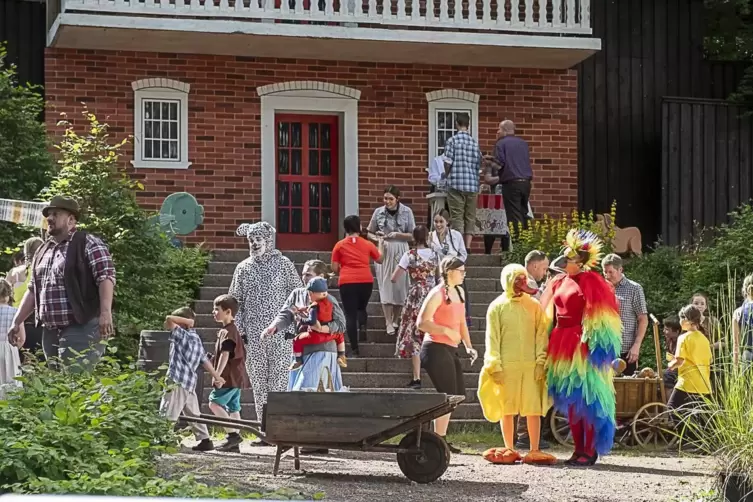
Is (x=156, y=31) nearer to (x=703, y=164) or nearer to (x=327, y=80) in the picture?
(x=327, y=80)

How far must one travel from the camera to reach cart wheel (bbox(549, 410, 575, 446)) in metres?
13.4

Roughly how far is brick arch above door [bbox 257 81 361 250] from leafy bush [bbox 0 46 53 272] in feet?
10.5

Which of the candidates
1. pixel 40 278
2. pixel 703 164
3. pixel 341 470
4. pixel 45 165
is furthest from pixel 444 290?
pixel 703 164

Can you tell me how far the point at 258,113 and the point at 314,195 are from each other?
1.39 m

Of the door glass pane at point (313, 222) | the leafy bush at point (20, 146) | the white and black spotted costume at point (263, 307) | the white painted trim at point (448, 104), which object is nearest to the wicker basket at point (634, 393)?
the white and black spotted costume at point (263, 307)

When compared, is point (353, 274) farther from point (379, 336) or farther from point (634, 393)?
point (634, 393)

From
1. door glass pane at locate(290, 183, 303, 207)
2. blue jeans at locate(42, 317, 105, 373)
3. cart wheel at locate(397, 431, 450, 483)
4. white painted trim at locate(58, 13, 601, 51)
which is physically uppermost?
white painted trim at locate(58, 13, 601, 51)

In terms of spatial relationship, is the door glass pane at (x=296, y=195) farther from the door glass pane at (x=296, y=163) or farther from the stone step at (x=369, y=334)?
the stone step at (x=369, y=334)

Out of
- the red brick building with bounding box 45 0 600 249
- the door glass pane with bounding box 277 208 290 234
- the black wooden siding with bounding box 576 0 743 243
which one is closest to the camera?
the red brick building with bounding box 45 0 600 249

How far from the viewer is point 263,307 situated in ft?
41.8

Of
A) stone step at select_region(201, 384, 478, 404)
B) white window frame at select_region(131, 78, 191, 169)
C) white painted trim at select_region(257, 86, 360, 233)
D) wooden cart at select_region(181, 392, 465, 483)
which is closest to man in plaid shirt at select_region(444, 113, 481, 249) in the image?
white painted trim at select_region(257, 86, 360, 233)

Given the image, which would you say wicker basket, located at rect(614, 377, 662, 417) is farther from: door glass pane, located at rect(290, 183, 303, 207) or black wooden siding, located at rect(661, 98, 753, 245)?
door glass pane, located at rect(290, 183, 303, 207)

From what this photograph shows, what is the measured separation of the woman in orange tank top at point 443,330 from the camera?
1221cm

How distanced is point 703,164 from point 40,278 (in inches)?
503
